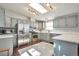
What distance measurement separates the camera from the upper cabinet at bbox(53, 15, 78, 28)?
1.16 meters

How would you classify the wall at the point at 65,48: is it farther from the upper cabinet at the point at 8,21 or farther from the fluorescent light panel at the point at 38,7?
the upper cabinet at the point at 8,21

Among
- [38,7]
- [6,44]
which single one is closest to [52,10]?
[38,7]

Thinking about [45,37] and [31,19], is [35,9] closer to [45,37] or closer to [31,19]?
[31,19]

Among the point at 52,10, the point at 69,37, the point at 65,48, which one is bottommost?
the point at 65,48

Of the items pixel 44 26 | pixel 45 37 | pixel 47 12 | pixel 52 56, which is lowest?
pixel 52 56

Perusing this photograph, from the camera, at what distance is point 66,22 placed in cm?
121

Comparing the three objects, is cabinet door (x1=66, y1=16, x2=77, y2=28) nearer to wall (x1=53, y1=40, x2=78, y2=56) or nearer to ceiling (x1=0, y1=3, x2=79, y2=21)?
ceiling (x1=0, y1=3, x2=79, y2=21)

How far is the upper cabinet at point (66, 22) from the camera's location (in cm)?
116

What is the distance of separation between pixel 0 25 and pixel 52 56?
77 cm

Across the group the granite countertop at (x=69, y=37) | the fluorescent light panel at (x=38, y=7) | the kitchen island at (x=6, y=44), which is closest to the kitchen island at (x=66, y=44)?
the granite countertop at (x=69, y=37)

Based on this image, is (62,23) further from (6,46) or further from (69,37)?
(6,46)

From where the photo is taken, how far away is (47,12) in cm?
124

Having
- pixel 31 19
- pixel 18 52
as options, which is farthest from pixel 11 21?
pixel 18 52

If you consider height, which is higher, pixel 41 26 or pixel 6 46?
pixel 41 26
